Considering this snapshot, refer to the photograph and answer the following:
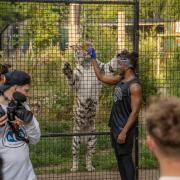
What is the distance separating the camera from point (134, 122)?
5.09m

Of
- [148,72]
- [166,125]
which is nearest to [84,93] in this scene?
[148,72]

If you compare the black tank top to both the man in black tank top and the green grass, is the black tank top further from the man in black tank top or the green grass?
the green grass

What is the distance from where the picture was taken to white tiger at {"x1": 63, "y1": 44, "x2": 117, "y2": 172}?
236 inches

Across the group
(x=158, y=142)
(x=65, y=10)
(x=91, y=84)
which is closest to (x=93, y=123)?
(x=91, y=84)

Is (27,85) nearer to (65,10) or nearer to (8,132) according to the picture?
(8,132)

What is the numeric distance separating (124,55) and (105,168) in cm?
212

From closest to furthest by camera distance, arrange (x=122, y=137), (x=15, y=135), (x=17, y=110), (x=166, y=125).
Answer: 1. (x=166, y=125)
2. (x=17, y=110)
3. (x=15, y=135)
4. (x=122, y=137)

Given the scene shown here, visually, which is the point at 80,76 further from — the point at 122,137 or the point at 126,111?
the point at 122,137

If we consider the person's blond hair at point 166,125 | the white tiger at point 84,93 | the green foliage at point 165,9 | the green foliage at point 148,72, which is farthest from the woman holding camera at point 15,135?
the green foliage at point 148,72

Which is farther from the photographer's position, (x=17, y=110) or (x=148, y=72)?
(x=148, y=72)

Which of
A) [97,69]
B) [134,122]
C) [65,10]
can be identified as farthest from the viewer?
[65,10]

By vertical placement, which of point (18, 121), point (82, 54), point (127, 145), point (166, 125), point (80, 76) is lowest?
point (127, 145)

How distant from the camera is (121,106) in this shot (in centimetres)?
507

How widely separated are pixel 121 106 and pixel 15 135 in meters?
1.70
